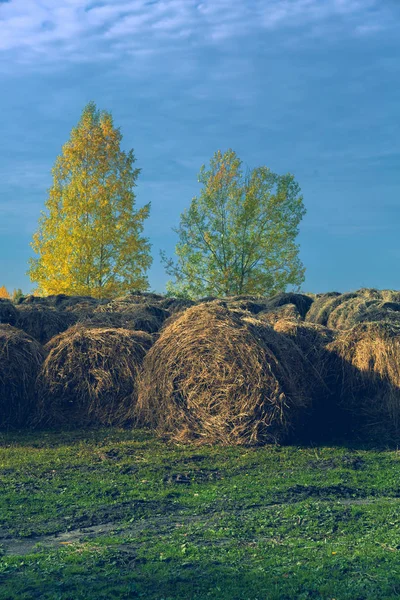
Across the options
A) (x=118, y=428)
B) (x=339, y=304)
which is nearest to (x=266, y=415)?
(x=118, y=428)

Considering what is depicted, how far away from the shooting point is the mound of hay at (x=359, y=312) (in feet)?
44.0

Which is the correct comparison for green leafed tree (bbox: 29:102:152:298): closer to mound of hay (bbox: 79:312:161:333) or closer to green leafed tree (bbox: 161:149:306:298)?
green leafed tree (bbox: 161:149:306:298)

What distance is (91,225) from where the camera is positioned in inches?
1571

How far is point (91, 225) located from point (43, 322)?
24.2m

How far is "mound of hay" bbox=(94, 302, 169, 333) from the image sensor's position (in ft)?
50.8

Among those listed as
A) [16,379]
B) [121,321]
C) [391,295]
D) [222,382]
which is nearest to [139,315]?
[121,321]

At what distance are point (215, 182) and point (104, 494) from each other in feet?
127

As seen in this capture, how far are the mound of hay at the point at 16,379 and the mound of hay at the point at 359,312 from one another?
637cm

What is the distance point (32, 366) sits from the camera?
1312 centimetres

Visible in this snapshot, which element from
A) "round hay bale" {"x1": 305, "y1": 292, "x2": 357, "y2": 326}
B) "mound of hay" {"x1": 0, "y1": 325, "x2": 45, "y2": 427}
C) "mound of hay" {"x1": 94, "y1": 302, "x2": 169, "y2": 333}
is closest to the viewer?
"mound of hay" {"x1": 0, "y1": 325, "x2": 45, "y2": 427}

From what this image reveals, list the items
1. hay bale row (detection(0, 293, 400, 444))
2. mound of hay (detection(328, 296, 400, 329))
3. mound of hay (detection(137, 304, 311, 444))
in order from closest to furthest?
mound of hay (detection(137, 304, 311, 444)) < hay bale row (detection(0, 293, 400, 444)) < mound of hay (detection(328, 296, 400, 329))

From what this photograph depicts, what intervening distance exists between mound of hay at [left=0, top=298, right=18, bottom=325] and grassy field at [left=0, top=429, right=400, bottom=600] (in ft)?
20.3

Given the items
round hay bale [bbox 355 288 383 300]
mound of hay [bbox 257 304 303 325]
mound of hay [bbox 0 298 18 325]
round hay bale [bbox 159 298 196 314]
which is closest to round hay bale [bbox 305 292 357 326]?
round hay bale [bbox 355 288 383 300]

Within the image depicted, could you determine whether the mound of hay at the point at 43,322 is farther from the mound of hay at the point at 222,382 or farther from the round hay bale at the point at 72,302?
the mound of hay at the point at 222,382
